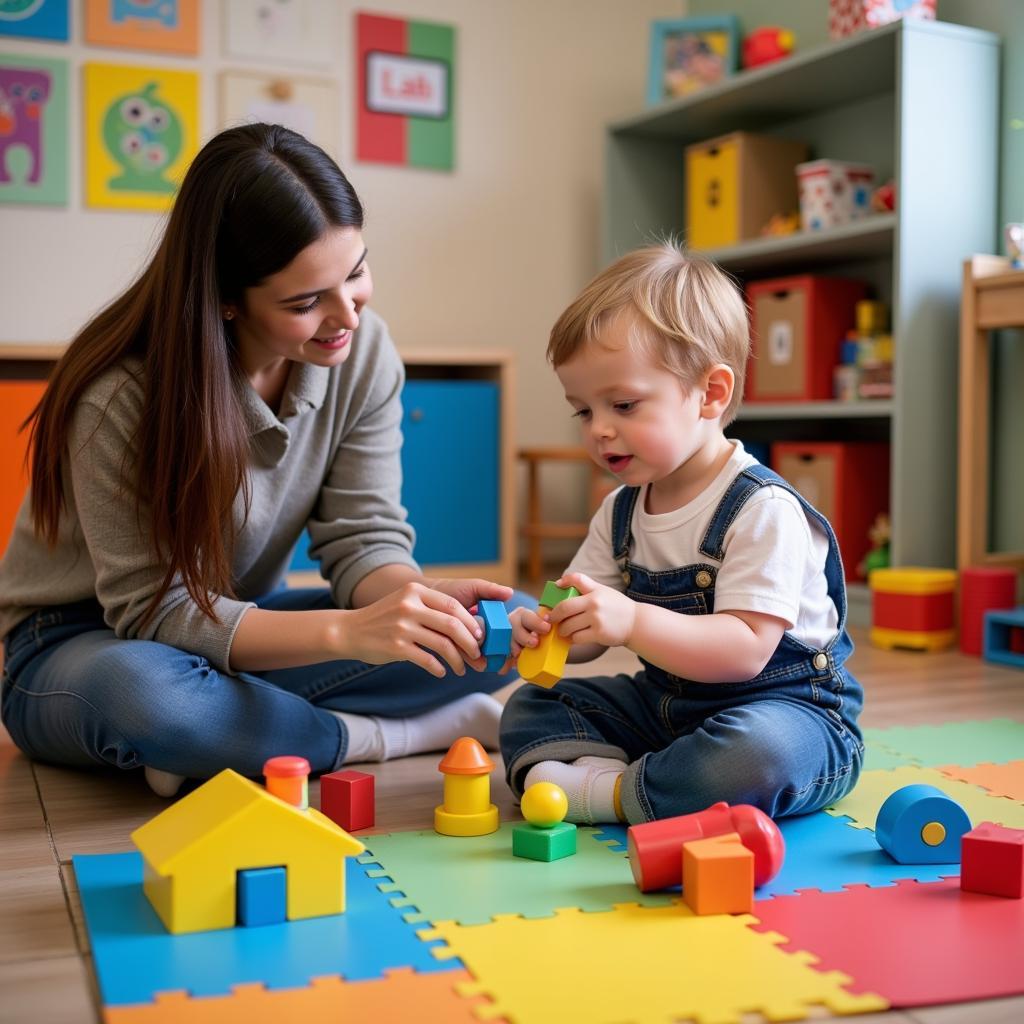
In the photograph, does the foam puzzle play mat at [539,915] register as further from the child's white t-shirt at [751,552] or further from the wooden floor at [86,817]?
the child's white t-shirt at [751,552]

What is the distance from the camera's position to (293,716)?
4.58ft

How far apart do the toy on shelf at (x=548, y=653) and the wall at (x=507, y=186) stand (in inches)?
87.5

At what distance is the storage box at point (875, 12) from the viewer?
2646 mm

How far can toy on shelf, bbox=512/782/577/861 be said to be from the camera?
1148mm

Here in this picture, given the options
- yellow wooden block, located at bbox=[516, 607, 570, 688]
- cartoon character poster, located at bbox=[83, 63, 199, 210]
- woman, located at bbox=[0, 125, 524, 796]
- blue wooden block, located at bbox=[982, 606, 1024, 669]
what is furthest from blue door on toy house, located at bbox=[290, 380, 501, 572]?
yellow wooden block, located at bbox=[516, 607, 570, 688]

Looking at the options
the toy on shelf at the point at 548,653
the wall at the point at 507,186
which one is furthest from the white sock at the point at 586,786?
the wall at the point at 507,186

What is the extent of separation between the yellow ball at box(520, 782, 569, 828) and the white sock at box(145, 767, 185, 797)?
0.40m

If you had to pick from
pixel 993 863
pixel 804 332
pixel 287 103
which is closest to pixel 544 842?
pixel 993 863

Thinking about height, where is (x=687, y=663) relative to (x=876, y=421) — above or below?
below

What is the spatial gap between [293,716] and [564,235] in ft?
8.03

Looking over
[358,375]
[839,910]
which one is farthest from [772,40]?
[839,910]

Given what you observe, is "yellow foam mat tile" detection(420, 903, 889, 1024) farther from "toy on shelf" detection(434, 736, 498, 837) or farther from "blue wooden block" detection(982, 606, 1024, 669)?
"blue wooden block" detection(982, 606, 1024, 669)

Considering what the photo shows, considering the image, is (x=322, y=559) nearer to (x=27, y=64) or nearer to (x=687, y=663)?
(x=687, y=663)

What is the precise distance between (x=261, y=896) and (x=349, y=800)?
264 millimetres
